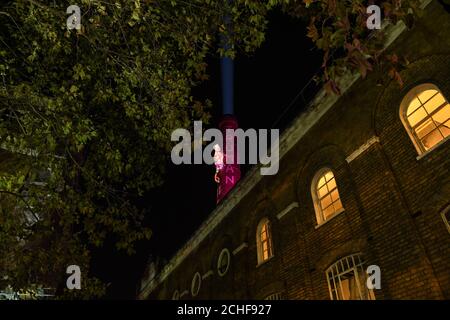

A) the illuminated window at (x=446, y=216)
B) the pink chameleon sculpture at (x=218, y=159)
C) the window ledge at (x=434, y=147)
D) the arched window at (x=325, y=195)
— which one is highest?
the pink chameleon sculpture at (x=218, y=159)

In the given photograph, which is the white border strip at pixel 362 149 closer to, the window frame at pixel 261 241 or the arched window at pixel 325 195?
the arched window at pixel 325 195

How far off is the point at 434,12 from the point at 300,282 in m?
7.96

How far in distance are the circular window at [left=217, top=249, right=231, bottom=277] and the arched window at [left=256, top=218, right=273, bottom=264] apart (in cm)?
251

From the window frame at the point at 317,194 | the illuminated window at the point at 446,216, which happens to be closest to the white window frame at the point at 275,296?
the window frame at the point at 317,194

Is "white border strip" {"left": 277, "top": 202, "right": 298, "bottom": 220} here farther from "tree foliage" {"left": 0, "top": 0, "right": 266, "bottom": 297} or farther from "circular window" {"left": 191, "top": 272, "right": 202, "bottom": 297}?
"circular window" {"left": 191, "top": 272, "right": 202, "bottom": 297}

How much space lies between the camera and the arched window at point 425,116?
24.2 ft

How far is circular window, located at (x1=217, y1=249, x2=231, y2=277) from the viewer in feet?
50.0

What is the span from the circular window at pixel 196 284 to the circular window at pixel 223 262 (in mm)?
2354

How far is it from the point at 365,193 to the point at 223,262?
29.4ft

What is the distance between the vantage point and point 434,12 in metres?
7.74
